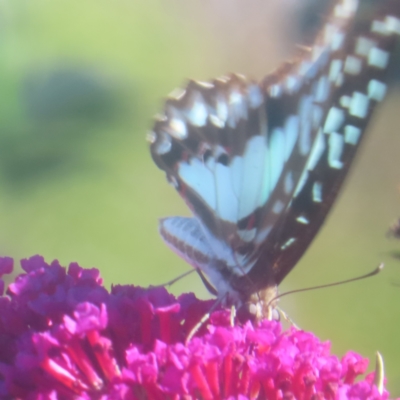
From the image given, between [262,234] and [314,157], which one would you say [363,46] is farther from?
[262,234]

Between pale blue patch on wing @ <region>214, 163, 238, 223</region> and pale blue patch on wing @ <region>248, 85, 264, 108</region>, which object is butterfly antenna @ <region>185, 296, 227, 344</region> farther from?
pale blue patch on wing @ <region>248, 85, 264, 108</region>

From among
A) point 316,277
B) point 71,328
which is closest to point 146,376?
point 71,328

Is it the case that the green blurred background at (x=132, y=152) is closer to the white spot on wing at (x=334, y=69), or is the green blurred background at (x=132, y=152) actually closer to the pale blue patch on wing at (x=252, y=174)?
the pale blue patch on wing at (x=252, y=174)

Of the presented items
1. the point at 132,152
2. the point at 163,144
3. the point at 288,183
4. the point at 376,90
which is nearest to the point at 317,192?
the point at 288,183

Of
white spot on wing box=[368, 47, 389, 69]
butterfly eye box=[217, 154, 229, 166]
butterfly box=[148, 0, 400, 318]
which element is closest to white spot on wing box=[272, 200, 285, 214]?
butterfly box=[148, 0, 400, 318]

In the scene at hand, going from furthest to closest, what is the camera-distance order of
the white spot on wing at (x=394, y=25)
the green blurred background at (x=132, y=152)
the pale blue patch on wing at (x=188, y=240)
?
1. the green blurred background at (x=132, y=152)
2. the pale blue patch on wing at (x=188, y=240)
3. the white spot on wing at (x=394, y=25)

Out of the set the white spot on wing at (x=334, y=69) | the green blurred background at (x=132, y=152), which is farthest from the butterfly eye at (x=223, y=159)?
the green blurred background at (x=132, y=152)

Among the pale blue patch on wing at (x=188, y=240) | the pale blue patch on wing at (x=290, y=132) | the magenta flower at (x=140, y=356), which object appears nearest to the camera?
the magenta flower at (x=140, y=356)

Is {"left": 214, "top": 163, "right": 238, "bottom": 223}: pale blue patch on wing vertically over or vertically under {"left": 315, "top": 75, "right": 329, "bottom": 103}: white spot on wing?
under
